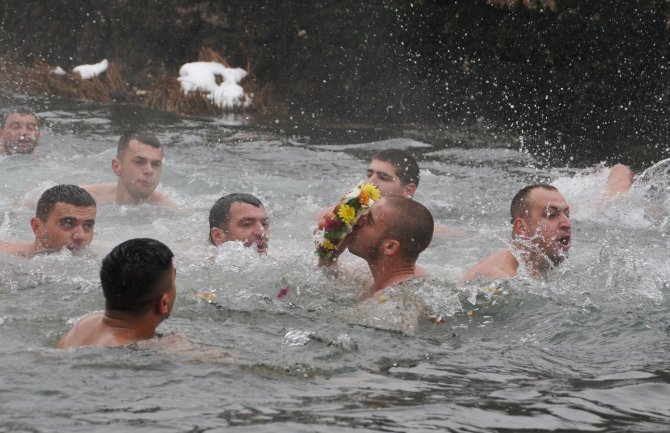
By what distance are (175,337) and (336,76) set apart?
11455 mm

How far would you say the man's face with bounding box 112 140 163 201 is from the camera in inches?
457

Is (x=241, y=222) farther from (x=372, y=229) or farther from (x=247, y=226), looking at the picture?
(x=372, y=229)

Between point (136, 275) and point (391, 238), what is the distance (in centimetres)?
221

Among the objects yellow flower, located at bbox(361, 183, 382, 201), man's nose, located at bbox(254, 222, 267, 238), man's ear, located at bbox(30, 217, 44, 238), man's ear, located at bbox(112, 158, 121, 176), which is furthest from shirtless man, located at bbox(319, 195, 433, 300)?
man's ear, located at bbox(112, 158, 121, 176)

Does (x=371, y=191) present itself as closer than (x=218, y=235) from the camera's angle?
Yes

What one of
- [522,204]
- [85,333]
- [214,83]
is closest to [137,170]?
[522,204]

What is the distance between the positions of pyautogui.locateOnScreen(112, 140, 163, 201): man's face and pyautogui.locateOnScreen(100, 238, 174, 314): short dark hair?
19.8 feet

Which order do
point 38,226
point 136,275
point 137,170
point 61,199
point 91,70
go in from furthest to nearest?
point 91,70 < point 137,170 < point 38,226 < point 61,199 < point 136,275

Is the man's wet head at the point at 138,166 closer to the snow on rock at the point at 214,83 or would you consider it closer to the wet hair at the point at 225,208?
the wet hair at the point at 225,208

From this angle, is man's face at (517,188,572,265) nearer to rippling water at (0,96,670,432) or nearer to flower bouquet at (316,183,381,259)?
rippling water at (0,96,670,432)

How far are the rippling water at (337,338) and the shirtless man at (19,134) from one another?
1.42 metres

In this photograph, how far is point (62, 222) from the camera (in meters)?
8.80

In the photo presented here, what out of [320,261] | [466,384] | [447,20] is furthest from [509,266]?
[447,20]

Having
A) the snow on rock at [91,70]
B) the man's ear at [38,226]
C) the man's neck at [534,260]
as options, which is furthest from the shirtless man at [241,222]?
the snow on rock at [91,70]
